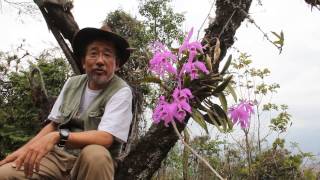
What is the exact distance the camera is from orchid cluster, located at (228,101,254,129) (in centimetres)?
261

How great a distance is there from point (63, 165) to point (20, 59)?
468cm

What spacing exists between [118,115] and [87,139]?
22 cm

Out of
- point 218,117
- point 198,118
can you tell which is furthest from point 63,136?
point 218,117

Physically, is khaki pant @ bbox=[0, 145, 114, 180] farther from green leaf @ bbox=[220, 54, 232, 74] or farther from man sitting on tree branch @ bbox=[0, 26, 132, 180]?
green leaf @ bbox=[220, 54, 232, 74]

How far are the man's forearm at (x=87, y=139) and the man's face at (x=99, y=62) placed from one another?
1.18ft

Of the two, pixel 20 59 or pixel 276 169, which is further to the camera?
pixel 20 59

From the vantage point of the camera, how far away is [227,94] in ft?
9.46

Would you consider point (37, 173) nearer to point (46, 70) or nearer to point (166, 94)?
point (166, 94)

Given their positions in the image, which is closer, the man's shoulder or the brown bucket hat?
the brown bucket hat

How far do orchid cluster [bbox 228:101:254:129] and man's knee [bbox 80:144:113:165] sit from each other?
75 cm

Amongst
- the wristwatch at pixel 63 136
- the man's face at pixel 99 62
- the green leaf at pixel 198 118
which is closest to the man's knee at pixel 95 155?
the wristwatch at pixel 63 136

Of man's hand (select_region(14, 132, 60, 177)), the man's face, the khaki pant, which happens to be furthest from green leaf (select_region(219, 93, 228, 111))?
man's hand (select_region(14, 132, 60, 177))

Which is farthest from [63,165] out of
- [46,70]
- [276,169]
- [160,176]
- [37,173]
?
[46,70]

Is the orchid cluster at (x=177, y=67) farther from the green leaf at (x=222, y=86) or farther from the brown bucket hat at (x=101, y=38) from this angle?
the brown bucket hat at (x=101, y=38)
